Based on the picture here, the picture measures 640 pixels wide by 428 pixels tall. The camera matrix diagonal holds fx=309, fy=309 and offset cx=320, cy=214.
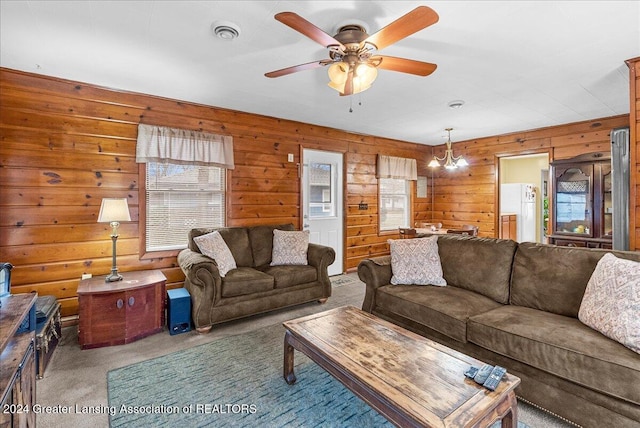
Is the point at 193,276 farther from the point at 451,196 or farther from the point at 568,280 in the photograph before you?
the point at 451,196

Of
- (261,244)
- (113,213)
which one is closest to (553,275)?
(261,244)

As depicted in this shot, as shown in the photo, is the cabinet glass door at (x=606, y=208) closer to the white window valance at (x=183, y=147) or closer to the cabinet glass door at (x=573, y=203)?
the cabinet glass door at (x=573, y=203)

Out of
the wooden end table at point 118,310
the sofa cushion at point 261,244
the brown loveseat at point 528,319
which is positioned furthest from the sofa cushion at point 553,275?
the wooden end table at point 118,310

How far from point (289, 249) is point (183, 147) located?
1.77m

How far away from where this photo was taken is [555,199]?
444 cm

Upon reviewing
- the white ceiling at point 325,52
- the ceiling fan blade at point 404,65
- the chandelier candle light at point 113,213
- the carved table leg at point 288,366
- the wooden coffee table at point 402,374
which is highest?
the white ceiling at point 325,52

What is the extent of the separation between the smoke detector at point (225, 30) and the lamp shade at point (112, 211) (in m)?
1.84

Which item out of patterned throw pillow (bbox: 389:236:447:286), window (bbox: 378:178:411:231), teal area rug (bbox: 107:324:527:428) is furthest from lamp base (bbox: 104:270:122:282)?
window (bbox: 378:178:411:231)

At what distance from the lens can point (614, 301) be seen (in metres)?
1.76

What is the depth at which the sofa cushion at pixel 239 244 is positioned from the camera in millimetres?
3717

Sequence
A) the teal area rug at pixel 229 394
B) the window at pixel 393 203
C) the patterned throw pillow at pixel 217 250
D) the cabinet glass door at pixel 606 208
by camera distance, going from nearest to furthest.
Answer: the teal area rug at pixel 229 394
the patterned throw pillow at pixel 217 250
the cabinet glass door at pixel 606 208
the window at pixel 393 203

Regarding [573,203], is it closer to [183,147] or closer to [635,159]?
[635,159]

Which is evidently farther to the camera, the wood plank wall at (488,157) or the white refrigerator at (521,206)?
the white refrigerator at (521,206)

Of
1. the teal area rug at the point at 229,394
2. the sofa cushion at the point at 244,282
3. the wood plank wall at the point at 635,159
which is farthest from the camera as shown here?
the sofa cushion at the point at 244,282
